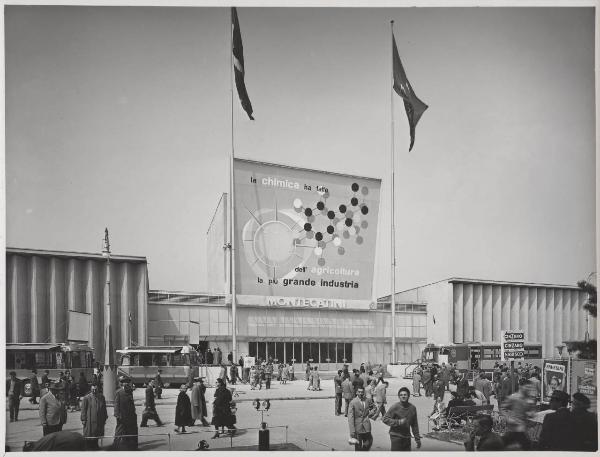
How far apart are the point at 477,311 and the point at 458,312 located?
5.98 ft

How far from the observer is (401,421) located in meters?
9.00

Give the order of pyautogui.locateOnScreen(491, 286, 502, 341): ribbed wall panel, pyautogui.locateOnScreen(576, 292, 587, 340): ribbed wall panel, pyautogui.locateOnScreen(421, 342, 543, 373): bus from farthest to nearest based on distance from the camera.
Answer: pyautogui.locateOnScreen(491, 286, 502, 341): ribbed wall panel
pyautogui.locateOnScreen(576, 292, 587, 340): ribbed wall panel
pyautogui.locateOnScreen(421, 342, 543, 373): bus

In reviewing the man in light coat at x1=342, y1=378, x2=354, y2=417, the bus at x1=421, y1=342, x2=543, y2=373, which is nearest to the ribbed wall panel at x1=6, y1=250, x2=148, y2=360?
the bus at x1=421, y1=342, x2=543, y2=373

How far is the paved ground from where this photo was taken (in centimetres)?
1241

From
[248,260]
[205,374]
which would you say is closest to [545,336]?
[248,260]

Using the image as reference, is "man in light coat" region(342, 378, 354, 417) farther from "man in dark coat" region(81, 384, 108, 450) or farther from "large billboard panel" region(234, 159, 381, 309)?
"large billboard panel" region(234, 159, 381, 309)

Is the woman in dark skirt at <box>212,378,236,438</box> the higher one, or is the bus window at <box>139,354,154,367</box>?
the woman in dark skirt at <box>212,378,236,438</box>

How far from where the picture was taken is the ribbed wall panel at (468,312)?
146 ft

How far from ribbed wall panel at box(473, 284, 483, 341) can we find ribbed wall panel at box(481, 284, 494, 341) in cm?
21

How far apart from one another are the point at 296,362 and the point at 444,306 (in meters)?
12.8

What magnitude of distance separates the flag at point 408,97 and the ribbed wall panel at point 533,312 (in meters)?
25.3

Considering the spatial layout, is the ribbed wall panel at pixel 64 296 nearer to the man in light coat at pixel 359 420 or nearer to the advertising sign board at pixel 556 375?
the man in light coat at pixel 359 420

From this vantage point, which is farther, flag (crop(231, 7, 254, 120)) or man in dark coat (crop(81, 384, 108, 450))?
flag (crop(231, 7, 254, 120))

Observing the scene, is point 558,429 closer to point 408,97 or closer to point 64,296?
point 408,97
